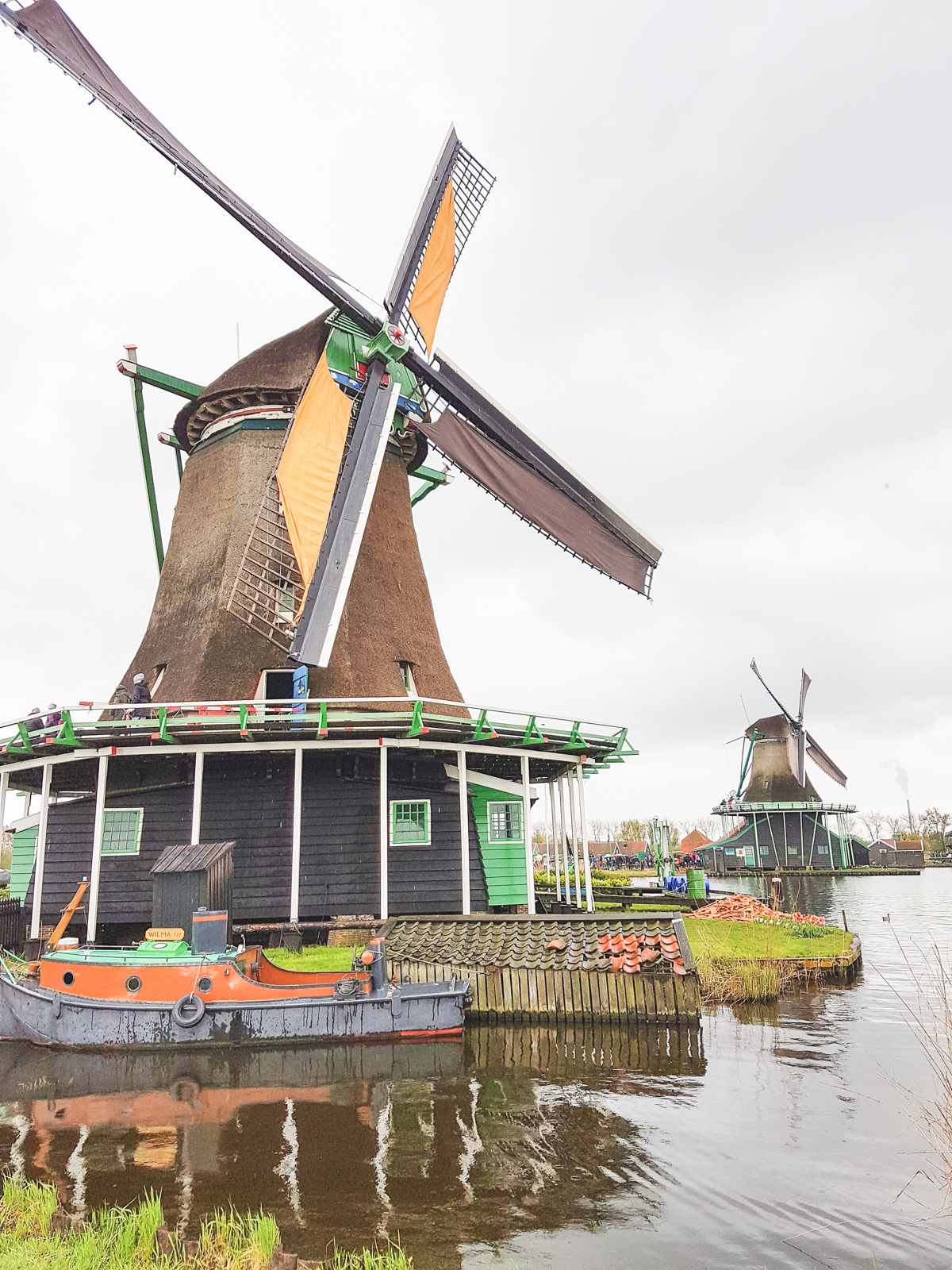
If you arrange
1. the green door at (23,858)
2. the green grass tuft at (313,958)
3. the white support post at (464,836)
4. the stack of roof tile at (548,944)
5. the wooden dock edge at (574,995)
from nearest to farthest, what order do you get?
the wooden dock edge at (574,995), the stack of roof tile at (548,944), the green grass tuft at (313,958), the white support post at (464,836), the green door at (23,858)

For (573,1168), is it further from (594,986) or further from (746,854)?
(746,854)

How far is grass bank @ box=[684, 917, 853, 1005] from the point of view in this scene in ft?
49.3

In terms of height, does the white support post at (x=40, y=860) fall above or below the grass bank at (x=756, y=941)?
above

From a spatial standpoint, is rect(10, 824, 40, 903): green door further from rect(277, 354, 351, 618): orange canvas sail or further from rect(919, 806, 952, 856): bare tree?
rect(919, 806, 952, 856): bare tree

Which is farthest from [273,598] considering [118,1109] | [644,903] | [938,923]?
[938,923]

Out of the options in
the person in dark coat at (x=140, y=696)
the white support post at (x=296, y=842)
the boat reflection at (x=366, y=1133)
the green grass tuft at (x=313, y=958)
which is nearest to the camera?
the boat reflection at (x=366, y=1133)

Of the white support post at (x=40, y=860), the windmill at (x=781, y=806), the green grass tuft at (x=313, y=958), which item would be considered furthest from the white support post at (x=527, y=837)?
the windmill at (x=781, y=806)

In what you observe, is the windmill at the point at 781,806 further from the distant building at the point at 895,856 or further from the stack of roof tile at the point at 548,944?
the stack of roof tile at the point at 548,944

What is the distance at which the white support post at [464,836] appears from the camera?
17.5 metres

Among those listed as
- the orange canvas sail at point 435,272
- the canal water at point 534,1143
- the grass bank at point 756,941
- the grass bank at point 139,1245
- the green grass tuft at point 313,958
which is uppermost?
the orange canvas sail at point 435,272

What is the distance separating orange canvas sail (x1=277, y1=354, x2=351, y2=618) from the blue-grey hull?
7660 millimetres

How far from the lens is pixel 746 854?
229 ft

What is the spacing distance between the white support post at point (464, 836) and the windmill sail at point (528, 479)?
6.45 meters

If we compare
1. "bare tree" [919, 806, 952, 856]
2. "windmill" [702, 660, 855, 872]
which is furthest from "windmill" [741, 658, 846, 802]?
"bare tree" [919, 806, 952, 856]
